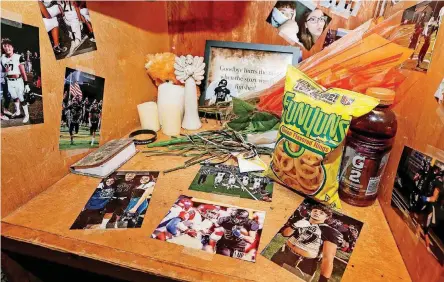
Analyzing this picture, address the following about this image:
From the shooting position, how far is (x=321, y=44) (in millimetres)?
1086

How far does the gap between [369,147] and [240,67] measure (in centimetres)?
63

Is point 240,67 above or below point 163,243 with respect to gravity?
above

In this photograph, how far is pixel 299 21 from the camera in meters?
1.08

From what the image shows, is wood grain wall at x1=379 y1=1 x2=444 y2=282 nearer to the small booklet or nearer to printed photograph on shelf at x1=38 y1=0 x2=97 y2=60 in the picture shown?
the small booklet

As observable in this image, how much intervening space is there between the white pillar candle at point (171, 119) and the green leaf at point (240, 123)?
0.19m

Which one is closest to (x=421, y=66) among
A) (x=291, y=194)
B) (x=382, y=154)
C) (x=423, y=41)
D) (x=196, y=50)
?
(x=423, y=41)

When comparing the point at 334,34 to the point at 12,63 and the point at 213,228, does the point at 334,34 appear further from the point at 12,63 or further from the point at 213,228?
the point at 12,63

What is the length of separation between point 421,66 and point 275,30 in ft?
1.94

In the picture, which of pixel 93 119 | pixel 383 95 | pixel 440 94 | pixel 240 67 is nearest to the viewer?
pixel 440 94

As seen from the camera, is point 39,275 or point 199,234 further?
point 39,275

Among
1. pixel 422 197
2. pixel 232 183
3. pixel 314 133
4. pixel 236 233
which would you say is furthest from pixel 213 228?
pixel 422 197

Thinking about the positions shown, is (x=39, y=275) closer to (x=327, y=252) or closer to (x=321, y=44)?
(x=327, y=252)

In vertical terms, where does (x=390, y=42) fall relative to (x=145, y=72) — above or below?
above

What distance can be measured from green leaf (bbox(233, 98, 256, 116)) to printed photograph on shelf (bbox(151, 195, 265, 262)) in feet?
1.29
